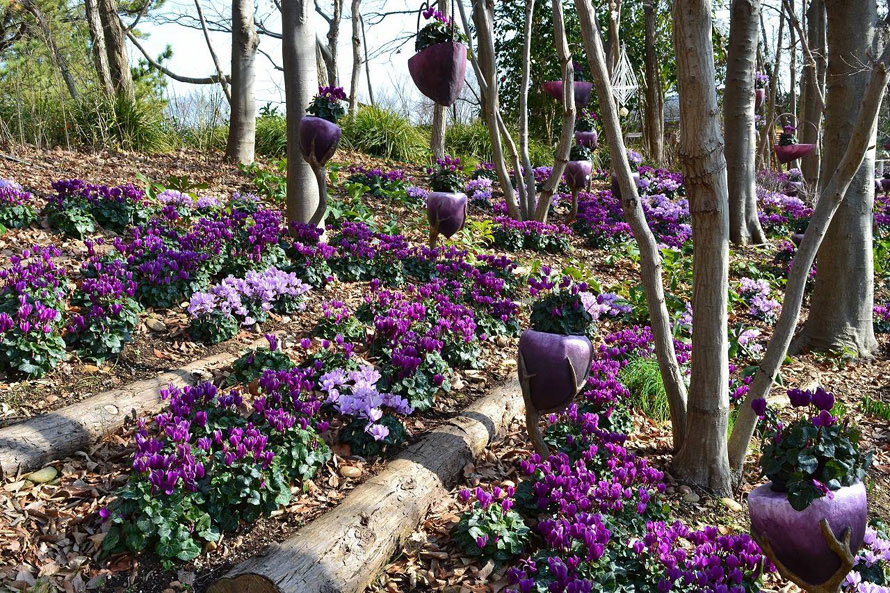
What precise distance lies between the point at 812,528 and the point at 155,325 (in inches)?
137

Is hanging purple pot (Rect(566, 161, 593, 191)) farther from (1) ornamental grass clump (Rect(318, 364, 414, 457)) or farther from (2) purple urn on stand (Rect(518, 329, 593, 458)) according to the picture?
(2) purple urn on stand (Rect(518, 329, 593, 458))

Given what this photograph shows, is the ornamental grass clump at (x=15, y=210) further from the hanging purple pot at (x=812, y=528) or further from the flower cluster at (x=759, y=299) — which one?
the flower cluster at (x=759, y=299)

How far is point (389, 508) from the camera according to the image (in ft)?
8.52

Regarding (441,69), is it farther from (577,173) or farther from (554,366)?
(577,173)

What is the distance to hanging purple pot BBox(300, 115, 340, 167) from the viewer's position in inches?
181

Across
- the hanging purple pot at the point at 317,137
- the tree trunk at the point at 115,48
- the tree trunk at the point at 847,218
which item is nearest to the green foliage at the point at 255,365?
the hanging purple pot at the point at 317,137

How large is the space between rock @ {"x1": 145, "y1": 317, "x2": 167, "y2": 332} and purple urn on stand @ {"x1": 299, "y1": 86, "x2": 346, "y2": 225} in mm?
1505

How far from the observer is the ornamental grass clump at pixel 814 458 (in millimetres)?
1935

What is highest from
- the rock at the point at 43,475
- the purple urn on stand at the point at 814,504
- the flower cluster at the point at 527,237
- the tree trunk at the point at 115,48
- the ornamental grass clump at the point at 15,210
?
the tree trunk at the point at 115,48

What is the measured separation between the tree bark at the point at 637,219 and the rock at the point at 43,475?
2.60m

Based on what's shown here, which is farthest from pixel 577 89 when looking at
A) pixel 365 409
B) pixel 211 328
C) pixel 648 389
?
pixel 365 409

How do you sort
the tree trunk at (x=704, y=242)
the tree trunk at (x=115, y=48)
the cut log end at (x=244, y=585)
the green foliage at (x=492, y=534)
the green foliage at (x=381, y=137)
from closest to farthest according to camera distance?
the cut log end at (x=244, y=585) < the green foliage at (x=492, y=534) < the tree trunk at (x=704, y=242) < the tree trunk at (x=115, y=48) < the green foliage at (x=381, y=137)

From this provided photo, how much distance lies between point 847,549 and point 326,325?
2973 mm

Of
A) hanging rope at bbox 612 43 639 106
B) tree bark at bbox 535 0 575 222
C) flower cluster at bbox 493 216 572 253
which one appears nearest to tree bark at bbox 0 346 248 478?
flower cluster at bbox 493 216 572 253
